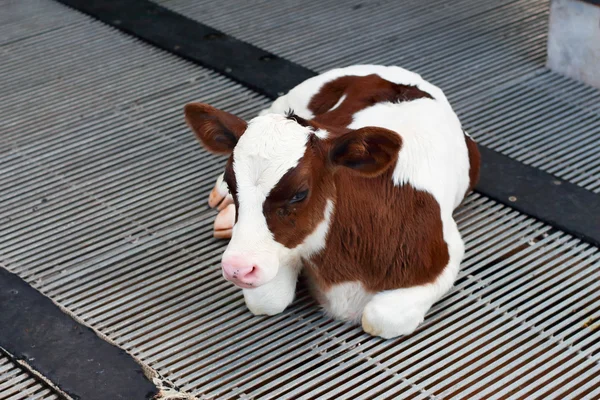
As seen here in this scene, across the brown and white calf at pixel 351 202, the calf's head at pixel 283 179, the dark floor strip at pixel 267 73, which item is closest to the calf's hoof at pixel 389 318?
the brown and white calf at pixel 351 202

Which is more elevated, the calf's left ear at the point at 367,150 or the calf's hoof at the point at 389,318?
the calf's left ear at the point at 367,150

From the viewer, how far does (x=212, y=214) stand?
10.8ft

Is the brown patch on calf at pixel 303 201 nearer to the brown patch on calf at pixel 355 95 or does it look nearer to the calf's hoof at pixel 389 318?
the calf's hoof at pixel 389 318

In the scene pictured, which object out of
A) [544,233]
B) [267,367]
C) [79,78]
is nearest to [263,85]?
[79,78]

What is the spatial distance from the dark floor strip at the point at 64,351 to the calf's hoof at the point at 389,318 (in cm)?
63

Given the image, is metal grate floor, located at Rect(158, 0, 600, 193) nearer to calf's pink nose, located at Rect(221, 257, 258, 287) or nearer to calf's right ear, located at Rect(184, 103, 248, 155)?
calf's right ear, located at Rect(184, 103, 248, 155)

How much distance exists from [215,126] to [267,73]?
166 centimetres

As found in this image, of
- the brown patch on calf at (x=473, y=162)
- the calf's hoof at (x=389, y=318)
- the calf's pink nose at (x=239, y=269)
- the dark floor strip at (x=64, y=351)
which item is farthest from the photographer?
the brown patch on calf at (x=473, y=162)

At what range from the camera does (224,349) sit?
8.84ft

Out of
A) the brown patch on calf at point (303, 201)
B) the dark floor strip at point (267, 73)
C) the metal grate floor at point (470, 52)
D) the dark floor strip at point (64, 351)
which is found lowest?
the metal grate floor at point (470, 52)

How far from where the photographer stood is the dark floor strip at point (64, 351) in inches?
99.0

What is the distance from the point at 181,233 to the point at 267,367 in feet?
2.47

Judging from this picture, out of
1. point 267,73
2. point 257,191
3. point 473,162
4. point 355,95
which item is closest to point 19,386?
point 257,191

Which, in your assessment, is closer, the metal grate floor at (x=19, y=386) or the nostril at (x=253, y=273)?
the nostril at (x=253, y=273)
